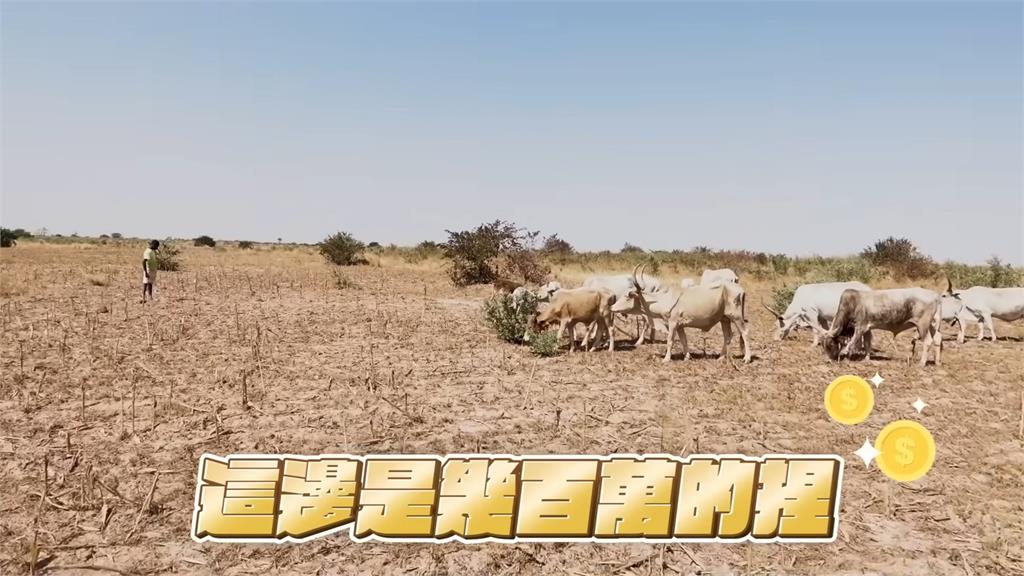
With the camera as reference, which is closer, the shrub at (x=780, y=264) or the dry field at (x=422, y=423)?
the dry field at (x=422, y=423)

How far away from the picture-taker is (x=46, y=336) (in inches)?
479

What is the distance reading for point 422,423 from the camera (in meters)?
7.64

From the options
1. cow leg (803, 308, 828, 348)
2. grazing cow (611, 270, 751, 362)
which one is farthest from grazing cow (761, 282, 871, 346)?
grazing cow (611, 270, 751, 362)

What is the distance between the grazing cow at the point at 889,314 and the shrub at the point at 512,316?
6.34 m

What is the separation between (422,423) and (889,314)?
1008cm

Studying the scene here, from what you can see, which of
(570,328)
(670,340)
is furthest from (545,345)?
(670,340)

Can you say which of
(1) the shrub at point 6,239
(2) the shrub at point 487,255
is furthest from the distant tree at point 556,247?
(1) the shrub at point 6,239

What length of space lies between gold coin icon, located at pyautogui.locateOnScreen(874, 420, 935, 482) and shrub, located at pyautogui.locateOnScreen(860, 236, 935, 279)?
90.5 feet

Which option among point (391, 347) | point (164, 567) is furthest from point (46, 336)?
point (164, 567)

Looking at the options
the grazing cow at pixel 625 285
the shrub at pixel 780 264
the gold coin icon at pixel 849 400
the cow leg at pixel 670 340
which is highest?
the shrub at pixel 780 264

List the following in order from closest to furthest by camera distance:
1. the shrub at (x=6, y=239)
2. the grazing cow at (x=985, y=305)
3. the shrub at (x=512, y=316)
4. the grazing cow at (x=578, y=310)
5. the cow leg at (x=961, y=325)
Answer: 1. the grazing cow at (x=578, y=310)
2. the shrub at (x=512, y=316)
3. the cow leg at (x=961, y=325)
4. the grazing cow at (x=985, y=305)
5. the shrub at (x=6, y=239)

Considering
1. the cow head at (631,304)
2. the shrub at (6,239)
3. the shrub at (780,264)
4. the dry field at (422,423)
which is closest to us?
the dry field at (422,423)

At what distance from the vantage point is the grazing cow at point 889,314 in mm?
12227
